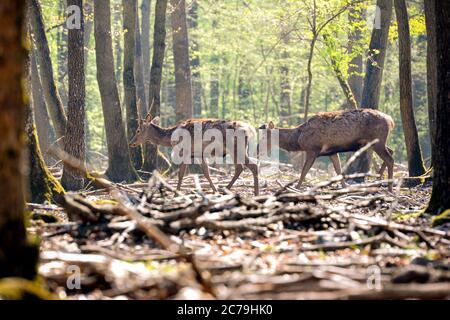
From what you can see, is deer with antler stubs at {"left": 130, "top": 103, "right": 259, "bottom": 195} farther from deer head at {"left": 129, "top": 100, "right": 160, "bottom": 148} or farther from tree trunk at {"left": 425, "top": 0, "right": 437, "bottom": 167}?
tree trunk at {"left": 425, "top": 0, "right": 437, "bottom": 167}

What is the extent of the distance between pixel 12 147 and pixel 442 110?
18.6 feet

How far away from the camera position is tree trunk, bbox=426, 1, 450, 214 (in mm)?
8820

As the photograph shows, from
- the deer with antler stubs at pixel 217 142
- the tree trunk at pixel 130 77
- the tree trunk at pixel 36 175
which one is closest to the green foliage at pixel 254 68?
the tree trunk at pixel 130 77

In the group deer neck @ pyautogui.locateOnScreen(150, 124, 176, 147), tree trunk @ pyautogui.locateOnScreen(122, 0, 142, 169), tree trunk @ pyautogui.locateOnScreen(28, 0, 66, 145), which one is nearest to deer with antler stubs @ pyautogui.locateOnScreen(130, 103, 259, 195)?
deer neck @ pyautogui.locateOnScreen(150, 124, 176, 147)

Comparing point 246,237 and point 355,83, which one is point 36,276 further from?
point 355,83

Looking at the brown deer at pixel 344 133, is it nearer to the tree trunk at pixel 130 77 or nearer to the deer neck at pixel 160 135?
the deer neck at pixel 160 135

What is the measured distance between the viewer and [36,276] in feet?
17.0

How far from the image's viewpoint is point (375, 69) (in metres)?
20.2

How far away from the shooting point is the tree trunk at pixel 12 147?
4773 millimetres

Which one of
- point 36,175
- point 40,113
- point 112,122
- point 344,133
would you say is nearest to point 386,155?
point 344,133

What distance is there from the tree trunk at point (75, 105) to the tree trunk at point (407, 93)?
674cm
